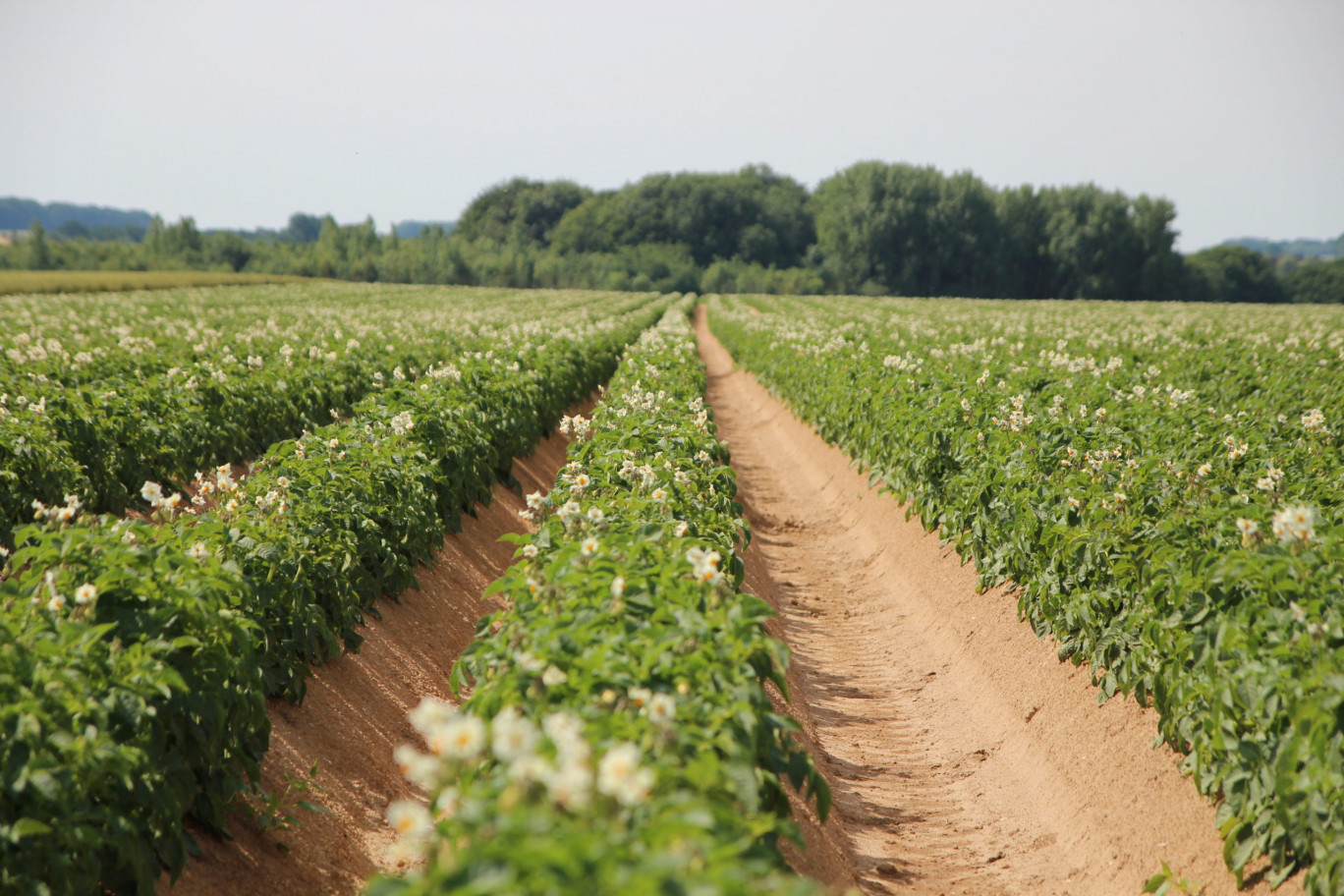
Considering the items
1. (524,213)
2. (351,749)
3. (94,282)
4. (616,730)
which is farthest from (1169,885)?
(524,213)

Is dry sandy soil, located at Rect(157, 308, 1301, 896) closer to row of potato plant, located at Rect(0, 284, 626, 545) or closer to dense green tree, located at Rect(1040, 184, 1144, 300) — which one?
row of potato plant, located at Rect(0, 284, 626, 545)

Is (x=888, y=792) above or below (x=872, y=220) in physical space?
below

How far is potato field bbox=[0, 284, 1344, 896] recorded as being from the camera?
3.05 metres

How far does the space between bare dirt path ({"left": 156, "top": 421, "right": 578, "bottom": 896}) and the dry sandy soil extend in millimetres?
13

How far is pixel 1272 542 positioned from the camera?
4816 millimetres

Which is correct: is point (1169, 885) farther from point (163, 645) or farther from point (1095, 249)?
point (1095, 249)

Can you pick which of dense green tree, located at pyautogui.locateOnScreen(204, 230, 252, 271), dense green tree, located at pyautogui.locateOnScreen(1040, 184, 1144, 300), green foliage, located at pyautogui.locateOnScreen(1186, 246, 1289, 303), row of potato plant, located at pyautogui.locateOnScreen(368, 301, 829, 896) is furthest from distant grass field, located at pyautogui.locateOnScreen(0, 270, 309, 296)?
green foliage, located at pyautogui.locateOnScreen(1186, 246, 1289, 303)

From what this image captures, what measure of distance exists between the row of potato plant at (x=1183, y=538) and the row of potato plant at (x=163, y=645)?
15.6 feet


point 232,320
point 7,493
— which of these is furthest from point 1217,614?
point 232,320

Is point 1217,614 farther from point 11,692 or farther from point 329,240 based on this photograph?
point 329,240

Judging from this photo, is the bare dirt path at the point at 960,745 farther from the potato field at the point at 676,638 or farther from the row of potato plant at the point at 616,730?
the row of potato plant at the point at 616,730

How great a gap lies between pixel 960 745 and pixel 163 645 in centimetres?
545

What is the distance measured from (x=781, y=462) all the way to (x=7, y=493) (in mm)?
12400

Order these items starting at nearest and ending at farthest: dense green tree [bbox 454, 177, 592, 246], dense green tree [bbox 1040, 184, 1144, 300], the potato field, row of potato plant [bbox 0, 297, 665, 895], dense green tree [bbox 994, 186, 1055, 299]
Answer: the potato field → row of potato plant [bbox 0, 297, 665, 895] → dense green tree [bbox 1040, 184, 1144, 300] → dense green tree [bbox 994, 186, 1055, 299] → dense green tree [bbox 454, 177, 592, 246]
